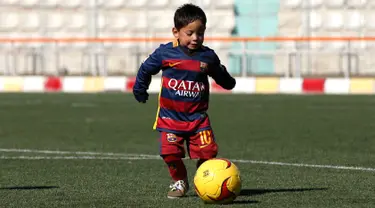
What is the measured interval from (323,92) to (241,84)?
1.97 metres

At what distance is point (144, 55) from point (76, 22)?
14.3ft

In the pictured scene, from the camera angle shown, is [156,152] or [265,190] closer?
[265,190]

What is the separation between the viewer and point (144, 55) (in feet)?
104

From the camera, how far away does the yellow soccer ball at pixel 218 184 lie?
8.24 meters

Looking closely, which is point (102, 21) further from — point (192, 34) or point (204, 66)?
point (192, 34)

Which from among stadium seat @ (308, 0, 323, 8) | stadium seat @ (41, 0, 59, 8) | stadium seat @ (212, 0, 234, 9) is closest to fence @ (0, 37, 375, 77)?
stadium seat @ (308, 0, 323, 8)

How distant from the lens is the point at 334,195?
8.73 meters

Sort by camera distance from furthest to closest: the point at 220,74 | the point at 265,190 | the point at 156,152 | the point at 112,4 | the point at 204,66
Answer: the point at 112,4 < the point at 156,152 < the point at 265,190 < the point at 220,74 < the point at 204,66

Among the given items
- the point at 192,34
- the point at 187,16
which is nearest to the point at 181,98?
the point at 192,34

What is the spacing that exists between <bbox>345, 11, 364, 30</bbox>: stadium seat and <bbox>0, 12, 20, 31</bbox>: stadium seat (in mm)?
10141

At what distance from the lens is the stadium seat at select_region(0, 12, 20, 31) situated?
3466 cm

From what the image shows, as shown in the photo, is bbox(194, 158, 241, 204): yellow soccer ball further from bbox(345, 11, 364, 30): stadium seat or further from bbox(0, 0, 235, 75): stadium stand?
bbox(345, 11, 364, 30): stadium seat

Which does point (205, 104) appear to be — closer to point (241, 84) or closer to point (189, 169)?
point (189, 169)

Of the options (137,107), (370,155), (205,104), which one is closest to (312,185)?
(205,104)
